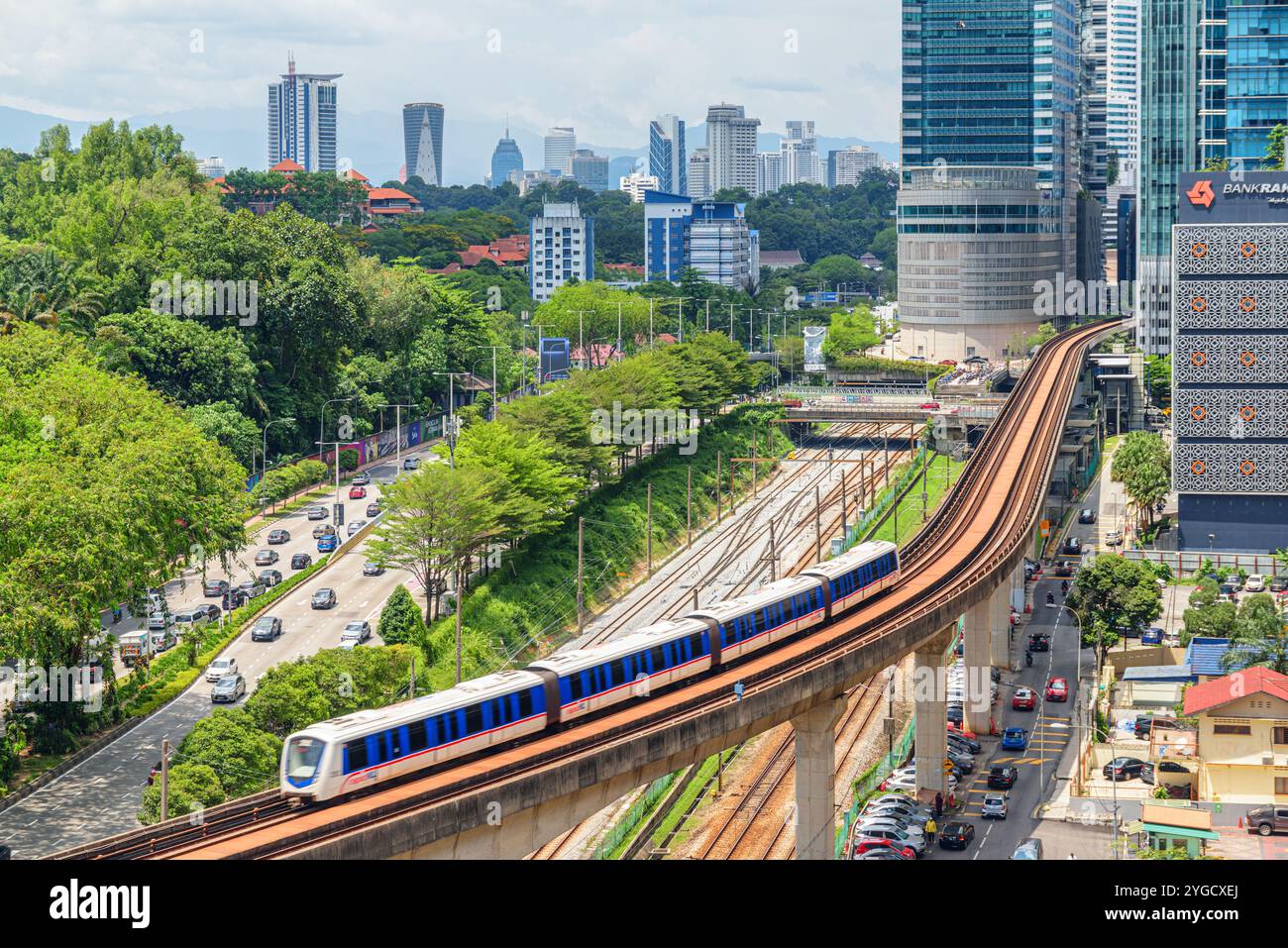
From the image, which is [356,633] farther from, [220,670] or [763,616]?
[763,616]

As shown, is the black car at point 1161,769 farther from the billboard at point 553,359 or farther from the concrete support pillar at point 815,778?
the billboard at point 553,359

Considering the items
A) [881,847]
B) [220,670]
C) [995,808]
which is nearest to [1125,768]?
[995,808]

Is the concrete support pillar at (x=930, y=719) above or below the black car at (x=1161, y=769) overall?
above

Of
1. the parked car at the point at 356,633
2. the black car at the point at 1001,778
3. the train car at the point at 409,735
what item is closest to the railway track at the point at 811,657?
the train car at the point at 409,735

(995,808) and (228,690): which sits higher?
(228,690)

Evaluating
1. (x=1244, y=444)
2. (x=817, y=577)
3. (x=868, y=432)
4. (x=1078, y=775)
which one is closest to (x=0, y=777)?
(x=817, y=577)
